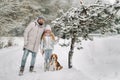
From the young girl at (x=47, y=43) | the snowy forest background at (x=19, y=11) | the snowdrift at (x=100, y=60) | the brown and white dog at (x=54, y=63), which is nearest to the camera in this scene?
the snowdrift at (x=100, y=60)

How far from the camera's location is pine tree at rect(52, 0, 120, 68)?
41.3 feet

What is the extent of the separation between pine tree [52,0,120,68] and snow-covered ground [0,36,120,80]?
4.26 feet

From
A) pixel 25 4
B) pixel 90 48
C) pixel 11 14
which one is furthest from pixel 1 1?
pixel 90 48

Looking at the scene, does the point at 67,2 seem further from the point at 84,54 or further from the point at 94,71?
the point at 94,71

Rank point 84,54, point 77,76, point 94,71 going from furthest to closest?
point 84,54 → point 94,71 → point 77,76


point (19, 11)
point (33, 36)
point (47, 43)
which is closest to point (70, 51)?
point (47, 43)

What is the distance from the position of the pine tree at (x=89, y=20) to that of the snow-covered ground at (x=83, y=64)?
1.30 m

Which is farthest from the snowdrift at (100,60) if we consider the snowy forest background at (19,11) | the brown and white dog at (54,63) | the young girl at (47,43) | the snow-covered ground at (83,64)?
the snowy forest background at (19,11)

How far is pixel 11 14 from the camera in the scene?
76.4ft

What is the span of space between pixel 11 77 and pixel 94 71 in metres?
3.02

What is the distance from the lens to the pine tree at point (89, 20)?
12.6 meters

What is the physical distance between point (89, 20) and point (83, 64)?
3591mm

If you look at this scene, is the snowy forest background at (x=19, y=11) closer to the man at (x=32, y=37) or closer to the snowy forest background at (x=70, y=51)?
the snowy forest background at (x=70, y=51)

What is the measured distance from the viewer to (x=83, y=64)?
1579cm
